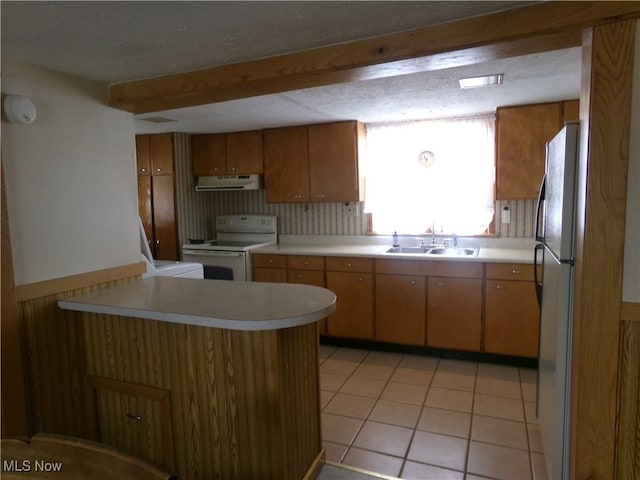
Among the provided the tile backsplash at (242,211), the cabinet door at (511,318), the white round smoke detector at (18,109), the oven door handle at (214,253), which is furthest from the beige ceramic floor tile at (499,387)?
the white round smoke detector at (18,109)

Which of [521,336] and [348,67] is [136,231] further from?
[521,336]

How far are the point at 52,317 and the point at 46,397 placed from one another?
39 cm

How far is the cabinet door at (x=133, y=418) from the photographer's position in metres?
1.83

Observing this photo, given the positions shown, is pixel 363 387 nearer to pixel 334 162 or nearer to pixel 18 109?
pixel 334 162

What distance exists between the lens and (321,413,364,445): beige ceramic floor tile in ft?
7.80

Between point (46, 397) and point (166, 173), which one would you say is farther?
point (166, 173)

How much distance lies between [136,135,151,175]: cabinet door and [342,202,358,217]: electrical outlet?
216cm

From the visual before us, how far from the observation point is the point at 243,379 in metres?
1.66

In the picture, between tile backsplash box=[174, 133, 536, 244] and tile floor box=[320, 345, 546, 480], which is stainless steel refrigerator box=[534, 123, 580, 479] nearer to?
tile floor box=[320, 345, 546, 480]

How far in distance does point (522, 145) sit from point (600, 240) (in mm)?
2135

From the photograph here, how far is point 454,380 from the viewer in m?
3.09

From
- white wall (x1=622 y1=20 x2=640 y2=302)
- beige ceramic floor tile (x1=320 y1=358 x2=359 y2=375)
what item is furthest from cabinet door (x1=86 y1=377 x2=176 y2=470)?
white wall (x1=622 y1=20 x2=640 y2=302)

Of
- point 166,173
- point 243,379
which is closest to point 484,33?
point 243,379

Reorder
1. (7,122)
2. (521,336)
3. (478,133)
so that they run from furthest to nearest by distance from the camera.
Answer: (478,133)
(521,336)
(7,122)
